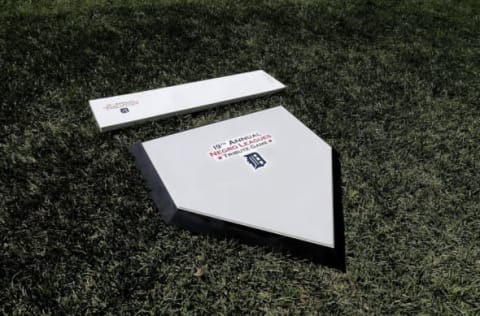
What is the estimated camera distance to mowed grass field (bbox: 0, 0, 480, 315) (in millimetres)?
1470

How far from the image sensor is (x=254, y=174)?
2020 millimetres

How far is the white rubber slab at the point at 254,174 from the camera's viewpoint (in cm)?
176

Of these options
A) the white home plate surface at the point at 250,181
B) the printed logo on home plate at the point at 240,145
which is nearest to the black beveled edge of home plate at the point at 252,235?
the white home plate surface at the point at 250,181

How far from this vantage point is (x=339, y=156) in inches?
90.3

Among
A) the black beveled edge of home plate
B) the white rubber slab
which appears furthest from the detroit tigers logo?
the black beveled edge of home plate

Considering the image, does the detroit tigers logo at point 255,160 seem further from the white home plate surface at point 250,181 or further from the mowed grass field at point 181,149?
the mowed grass field at point 181,149

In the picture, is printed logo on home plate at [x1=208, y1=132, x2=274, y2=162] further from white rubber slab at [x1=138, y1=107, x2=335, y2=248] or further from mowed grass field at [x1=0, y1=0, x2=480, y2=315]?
mowed grass field at [x1=0, y1=0, x2=480, y2=315]

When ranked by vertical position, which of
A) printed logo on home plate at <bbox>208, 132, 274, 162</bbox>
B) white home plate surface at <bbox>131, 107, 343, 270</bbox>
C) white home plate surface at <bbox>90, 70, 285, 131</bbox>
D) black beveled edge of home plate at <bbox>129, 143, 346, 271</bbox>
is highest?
white home plate surface at <bbox>90, 70, 285, 131</bbox>

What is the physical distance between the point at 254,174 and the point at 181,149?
51 cm

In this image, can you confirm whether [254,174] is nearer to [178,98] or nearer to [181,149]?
[181,149]

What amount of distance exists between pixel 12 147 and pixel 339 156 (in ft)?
7.09

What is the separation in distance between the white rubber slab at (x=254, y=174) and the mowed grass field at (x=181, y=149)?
15cm

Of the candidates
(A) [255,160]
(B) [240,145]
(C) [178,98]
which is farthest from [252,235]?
(C) [178,98]

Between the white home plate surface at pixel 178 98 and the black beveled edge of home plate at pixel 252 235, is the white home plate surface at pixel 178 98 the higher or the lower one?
the higher one
